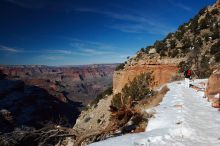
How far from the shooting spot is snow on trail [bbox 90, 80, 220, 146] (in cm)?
874

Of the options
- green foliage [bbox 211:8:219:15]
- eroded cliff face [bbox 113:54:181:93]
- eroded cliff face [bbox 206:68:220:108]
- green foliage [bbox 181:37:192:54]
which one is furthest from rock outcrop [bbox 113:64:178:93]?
eroded cliff face [bbox 206:68:220:108]

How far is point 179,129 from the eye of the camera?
9641 mm

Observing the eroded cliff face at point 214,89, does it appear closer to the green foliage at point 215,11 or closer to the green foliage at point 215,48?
the green foliage at point 215,48

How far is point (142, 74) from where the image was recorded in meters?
43.6

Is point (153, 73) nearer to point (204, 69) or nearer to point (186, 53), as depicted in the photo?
Answer: point (186, 53)

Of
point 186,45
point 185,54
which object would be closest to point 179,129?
point 185,54

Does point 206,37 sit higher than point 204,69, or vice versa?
point 206,37

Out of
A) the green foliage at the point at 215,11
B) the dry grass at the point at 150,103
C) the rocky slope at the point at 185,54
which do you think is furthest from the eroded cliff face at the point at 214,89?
the green foliage at the point at 215,11

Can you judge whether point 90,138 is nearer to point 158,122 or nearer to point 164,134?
point 158,122

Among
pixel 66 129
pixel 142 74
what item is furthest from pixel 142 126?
pixel 142 74

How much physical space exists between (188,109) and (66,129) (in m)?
4.94

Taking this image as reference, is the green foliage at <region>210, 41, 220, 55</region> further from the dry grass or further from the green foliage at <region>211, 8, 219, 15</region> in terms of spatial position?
the dry grass

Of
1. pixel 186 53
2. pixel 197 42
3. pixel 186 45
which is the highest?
pixel 197 42

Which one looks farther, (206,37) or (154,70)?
(154,70)
